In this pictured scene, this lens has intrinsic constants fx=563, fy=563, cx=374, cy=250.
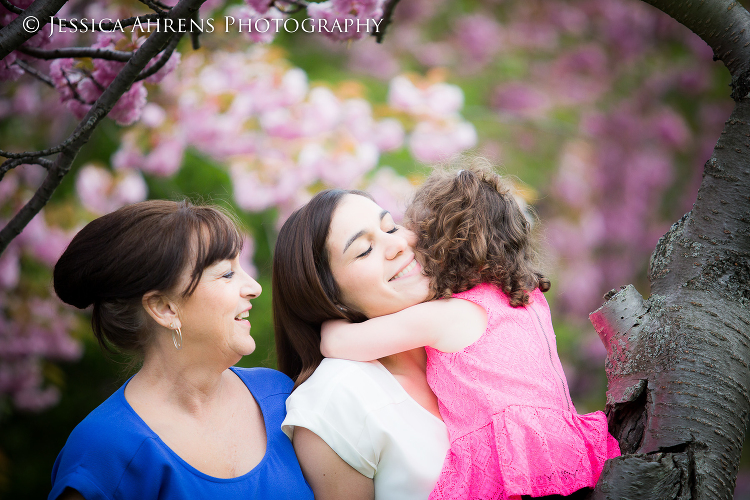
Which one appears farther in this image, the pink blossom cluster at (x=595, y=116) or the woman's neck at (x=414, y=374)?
A: the pink blossom cluster at (x=595, y=116)

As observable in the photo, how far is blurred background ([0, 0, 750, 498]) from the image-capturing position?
3.43 metres

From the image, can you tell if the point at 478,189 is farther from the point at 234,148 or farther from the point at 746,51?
the point at 234,148

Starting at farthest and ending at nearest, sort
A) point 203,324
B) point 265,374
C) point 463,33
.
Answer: point 463,33 < point 265,374 < point 203,324

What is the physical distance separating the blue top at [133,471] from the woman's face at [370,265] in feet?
1.80

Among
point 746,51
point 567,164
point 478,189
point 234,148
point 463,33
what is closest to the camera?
point 746,51

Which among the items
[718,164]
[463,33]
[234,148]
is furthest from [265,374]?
[463,33]

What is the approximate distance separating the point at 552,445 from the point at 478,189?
0.88m

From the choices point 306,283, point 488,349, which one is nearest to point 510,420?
point 488,349

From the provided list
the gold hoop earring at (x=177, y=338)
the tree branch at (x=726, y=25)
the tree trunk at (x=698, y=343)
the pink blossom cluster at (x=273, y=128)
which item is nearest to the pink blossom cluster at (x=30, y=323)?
the pink blossom cluster at (x=273, y=128)

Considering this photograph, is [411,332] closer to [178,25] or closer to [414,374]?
[414,374]

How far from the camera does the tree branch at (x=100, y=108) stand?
53.2 inches

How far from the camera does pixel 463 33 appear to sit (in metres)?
5.44

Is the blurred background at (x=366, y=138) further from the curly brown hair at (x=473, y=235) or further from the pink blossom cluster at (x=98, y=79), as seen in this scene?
the curly brown hair at (x=473, y=235)

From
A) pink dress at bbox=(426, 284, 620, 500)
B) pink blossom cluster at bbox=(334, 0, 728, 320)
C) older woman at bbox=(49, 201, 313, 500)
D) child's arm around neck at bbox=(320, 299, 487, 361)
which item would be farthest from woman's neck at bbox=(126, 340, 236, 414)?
pink blossom cluster at bbox=(334, 0, 728, 320)
